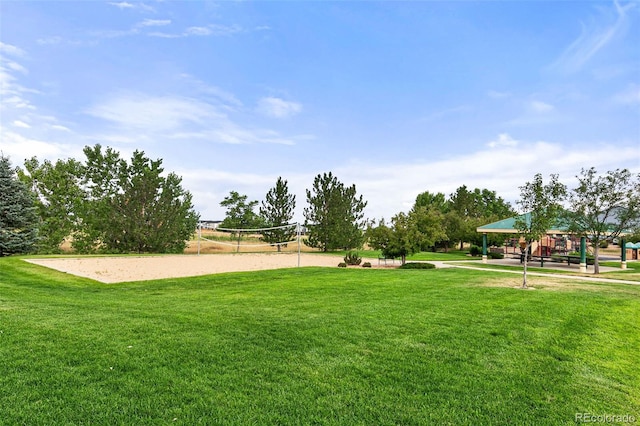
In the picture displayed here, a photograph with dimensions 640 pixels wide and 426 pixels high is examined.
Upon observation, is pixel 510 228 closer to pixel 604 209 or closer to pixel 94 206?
pixel 604 209

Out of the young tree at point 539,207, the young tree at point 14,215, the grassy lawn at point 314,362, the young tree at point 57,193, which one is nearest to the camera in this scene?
the grassy lawn at point 314,362

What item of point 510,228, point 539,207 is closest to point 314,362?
point 539,207

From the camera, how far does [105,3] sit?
40.5 ft

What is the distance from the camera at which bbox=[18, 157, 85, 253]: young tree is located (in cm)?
2895

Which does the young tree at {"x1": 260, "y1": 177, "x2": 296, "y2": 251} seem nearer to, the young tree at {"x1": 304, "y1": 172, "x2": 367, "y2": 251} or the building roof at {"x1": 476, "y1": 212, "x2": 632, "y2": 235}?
the young tree at {"x1": 304, "y1": 172, "x2": 367, "y2": 251}

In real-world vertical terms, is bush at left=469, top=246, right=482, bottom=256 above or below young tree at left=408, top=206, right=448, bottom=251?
below

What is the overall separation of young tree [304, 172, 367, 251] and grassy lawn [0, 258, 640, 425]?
2483 centimetres

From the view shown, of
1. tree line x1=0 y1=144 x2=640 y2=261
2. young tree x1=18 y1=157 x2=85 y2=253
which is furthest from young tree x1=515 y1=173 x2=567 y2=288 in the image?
young tree x1=18 y1=157 x2=85 y2=253

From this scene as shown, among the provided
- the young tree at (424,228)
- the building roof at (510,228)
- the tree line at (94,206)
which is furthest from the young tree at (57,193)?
the building roof at (510,228)

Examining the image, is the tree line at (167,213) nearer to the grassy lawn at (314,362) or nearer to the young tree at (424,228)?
the young tree at (424,228)

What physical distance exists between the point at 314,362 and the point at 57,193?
112 feet

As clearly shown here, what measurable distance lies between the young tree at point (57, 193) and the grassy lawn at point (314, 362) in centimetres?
2685

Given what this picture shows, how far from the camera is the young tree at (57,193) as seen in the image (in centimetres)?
2895

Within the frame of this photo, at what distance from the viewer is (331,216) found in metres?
31.8
